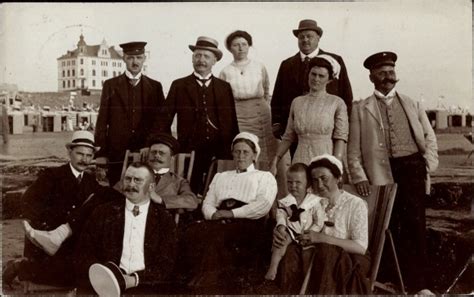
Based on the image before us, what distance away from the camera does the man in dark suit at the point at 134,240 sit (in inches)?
176

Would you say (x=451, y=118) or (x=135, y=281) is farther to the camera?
(x=451, y=118)

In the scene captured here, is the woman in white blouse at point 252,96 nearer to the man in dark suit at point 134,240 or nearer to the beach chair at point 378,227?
the beach chair at point 378,227

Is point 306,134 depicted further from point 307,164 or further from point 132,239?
point 132,239

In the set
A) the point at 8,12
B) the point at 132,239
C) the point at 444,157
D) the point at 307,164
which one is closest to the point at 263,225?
the point at 307,164

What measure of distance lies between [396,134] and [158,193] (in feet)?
5.59

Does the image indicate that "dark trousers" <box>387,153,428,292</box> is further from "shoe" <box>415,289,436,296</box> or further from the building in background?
the building in background

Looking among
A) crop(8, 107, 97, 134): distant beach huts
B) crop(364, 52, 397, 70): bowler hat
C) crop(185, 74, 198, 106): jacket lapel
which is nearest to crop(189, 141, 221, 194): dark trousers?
crop(185, 74, 198, 106): jacket lapel

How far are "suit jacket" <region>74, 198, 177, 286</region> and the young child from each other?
70cm

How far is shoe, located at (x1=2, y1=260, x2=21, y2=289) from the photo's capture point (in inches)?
189

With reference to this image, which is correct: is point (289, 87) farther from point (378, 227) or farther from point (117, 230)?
point (117, 230)

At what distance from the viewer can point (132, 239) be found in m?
4.50

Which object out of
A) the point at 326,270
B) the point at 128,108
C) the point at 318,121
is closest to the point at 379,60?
the point at 318,121

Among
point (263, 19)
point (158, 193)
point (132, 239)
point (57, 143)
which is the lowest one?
point (132, 239)

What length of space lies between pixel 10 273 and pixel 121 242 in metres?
0.93
